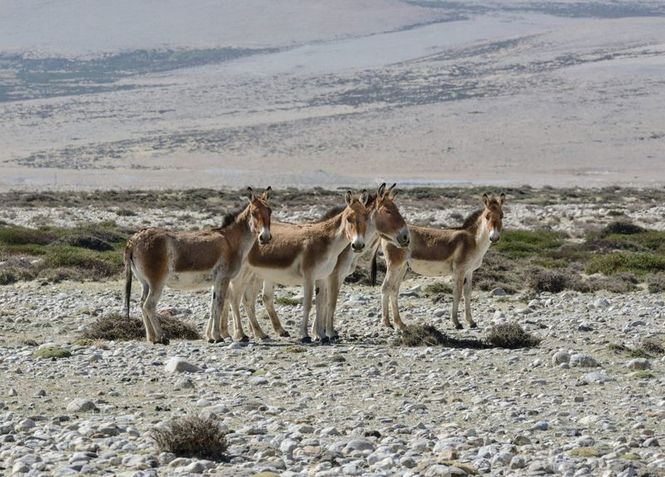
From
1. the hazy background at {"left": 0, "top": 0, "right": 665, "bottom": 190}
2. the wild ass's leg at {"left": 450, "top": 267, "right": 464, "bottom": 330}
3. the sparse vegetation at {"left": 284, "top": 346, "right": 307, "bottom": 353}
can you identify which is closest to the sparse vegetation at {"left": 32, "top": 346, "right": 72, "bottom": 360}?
the sparse vegetation at {"left": 284, "top": 346, "right": 307, "bottom": 353}

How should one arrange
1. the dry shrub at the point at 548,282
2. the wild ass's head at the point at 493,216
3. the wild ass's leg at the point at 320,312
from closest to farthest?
the wild ass's leg at the point at 320,312 < the wild ass's head at the point at 493,216 < the dry shrub at the point at 548,282

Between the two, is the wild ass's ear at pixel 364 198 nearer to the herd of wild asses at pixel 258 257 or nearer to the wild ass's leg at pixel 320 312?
the herd of wild asses at pixel 258 257

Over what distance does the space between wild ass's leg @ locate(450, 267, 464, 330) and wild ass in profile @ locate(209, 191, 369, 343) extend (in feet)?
7.77

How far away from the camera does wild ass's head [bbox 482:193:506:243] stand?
768 inches

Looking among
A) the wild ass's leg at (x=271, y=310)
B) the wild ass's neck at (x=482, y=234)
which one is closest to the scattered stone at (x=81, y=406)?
the wild ass's leg at (x=271, y=310)

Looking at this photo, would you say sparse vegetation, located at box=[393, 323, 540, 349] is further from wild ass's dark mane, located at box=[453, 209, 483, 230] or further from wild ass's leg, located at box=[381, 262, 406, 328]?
wild ass's dark mane, located at box=[453, 209, 483, 230]

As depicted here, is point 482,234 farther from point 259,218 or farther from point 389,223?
point 259,218

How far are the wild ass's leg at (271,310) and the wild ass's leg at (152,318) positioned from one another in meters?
1.82

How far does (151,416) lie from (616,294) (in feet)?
43.9

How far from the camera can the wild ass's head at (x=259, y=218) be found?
659 inches

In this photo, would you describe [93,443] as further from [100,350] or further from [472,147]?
[472,147]

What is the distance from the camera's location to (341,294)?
2316 cm

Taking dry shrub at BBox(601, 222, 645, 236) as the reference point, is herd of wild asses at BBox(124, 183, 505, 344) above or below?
above

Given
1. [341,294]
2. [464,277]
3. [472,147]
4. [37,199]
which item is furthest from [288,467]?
[472,147]
